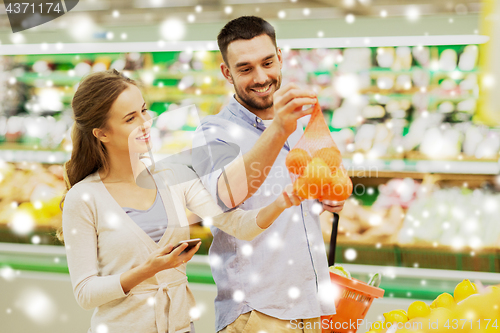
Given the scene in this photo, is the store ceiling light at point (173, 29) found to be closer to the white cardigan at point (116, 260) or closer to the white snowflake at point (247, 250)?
the white cardigan at point (116, 260)

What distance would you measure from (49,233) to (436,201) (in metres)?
3.09

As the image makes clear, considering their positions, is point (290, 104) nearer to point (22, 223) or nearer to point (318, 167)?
point (318, 167)

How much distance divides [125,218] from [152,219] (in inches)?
3.5

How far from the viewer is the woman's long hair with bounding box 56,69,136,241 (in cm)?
136

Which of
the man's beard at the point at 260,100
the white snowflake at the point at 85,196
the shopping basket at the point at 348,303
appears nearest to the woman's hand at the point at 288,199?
the man's beard at the point at 260,100

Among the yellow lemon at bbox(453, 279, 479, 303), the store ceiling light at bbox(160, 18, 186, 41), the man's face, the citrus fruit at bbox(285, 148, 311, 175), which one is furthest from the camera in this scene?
the store ceiling light at bbox(160, 18, 186, 41)

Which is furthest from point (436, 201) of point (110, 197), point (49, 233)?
point (49, 233)

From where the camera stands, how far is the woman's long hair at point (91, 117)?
136 cm

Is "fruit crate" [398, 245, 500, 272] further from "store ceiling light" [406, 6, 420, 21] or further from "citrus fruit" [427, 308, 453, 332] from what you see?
"citrus fruit" [427, 308, 453, 332]

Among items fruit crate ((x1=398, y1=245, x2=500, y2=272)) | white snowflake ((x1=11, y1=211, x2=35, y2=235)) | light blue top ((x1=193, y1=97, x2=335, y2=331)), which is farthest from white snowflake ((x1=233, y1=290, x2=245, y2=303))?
Answer: white snowflake ((x1=11, y1=211, x2=35, y2=235))

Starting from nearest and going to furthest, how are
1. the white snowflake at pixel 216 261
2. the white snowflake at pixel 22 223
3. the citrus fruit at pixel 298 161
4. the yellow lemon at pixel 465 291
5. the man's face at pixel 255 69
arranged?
the citrus fruit at pixel 298 161, the yellow lemon at pixel 465 291, the man's face at pixel 255 69, the white snowflake at pixel 216 261, the white snowflake at pixel 22 223

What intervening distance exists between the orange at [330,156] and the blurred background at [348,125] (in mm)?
1415

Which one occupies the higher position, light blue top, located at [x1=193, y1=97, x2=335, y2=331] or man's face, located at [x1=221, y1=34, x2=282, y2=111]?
man's face, located at [x1=221, y1=34, x2=282, y2=111]

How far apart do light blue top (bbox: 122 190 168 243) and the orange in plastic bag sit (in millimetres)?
487
